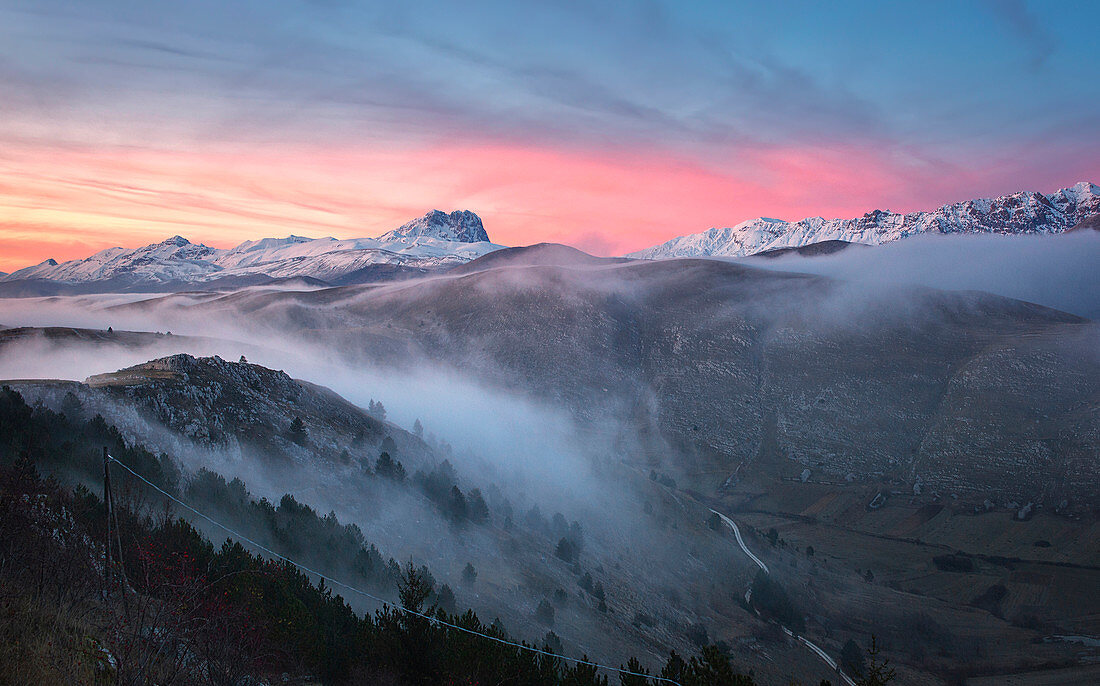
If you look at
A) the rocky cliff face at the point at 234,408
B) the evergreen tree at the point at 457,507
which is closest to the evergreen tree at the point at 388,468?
the rocky cliff face at the point at 234,408

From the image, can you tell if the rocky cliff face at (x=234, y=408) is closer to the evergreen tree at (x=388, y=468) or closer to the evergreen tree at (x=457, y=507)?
the evergreen tree at (x=388, y=468)

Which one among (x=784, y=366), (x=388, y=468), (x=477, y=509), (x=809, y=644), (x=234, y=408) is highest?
(x=234, y=408)

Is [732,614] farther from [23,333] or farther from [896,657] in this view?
[23,333]

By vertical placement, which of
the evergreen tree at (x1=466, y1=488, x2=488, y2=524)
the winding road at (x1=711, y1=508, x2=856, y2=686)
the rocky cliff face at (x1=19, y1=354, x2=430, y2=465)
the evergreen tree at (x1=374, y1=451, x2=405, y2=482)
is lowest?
the winding road at (x1=711, y1=508, x2=856, y2=686)

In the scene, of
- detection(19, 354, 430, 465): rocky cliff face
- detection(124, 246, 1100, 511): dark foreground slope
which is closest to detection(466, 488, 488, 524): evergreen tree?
detection(19, 354, 430, 465): rocky cliff face

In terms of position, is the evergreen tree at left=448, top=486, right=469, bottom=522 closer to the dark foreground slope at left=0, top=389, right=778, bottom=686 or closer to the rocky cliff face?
the rocky cliff face

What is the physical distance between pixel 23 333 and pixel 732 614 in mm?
79752

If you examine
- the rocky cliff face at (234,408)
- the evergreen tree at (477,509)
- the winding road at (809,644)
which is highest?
the rocky cliff face at (234,408)

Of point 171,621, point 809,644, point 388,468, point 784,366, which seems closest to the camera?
point 171,621

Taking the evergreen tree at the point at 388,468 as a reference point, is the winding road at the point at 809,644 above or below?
below

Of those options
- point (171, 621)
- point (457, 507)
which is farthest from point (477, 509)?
point (171, 621)

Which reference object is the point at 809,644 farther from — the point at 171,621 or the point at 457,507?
the point at 171,621

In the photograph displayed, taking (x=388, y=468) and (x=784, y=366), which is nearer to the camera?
(x=388, y=468)

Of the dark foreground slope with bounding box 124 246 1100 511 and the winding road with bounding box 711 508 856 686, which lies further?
the dark foreground slope with bounding box 124 246 1100 511
